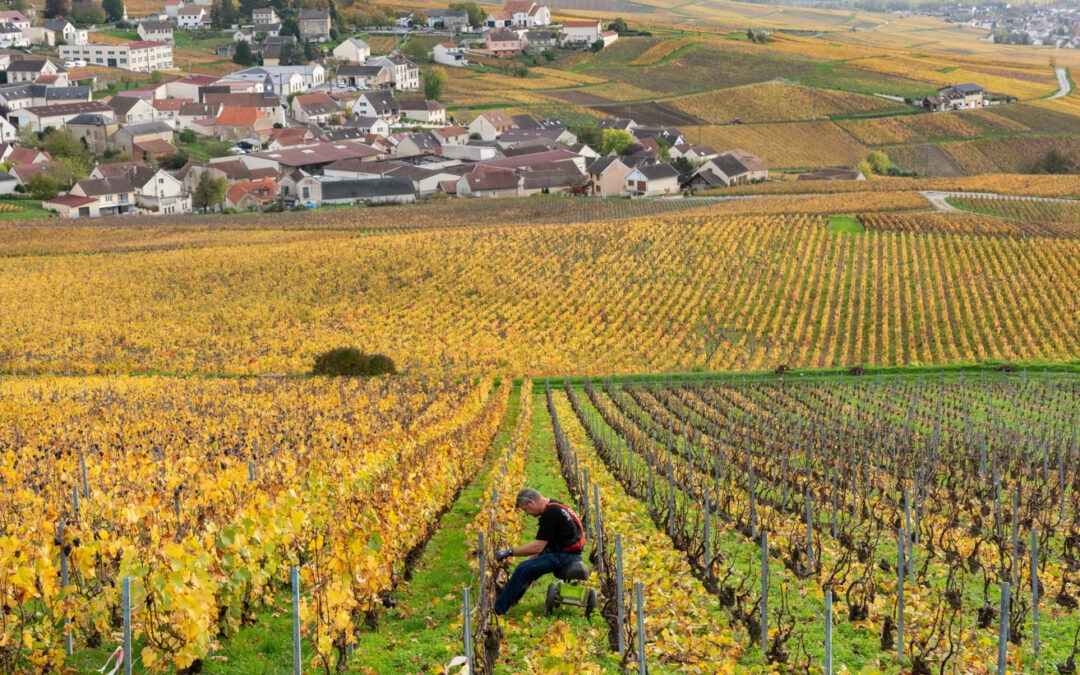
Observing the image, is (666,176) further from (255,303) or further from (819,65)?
(819,65)

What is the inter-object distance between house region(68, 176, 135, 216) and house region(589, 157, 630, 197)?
4103 centimetres

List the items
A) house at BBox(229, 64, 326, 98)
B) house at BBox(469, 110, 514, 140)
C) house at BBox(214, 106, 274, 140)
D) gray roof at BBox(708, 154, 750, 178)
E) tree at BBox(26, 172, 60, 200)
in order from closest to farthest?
1. tree at BBox(26, 172, 60, 200)
2. gray roof at BBox(708, 154, 750, 178)
3. house at BBox(469, 110, 514, 140)
4. house at BBox(214, 106, 274, 140)
5. house at BBox(229, 64, 326, 98)

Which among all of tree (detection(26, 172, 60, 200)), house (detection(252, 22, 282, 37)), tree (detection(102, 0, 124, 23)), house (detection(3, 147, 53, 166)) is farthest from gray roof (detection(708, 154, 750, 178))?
tree (detection(102, 0, 124, 23))

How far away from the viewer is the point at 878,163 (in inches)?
4232

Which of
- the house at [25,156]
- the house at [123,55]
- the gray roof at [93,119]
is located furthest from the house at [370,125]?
the house at [123,55]

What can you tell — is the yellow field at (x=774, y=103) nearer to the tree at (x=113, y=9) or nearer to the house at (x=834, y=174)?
the house at (x=834, y=174)

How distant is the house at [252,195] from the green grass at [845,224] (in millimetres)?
51300

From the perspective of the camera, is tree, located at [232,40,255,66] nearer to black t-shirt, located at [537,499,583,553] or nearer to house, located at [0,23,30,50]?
house, located at [0,23,30,50]

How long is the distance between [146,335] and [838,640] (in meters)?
36.2

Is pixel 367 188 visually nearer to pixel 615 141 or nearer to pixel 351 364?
pixel 615 141

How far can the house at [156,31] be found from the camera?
165 m

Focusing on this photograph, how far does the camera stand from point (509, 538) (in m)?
12.2

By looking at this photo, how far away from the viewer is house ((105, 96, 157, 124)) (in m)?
120

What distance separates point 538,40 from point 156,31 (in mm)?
59891
